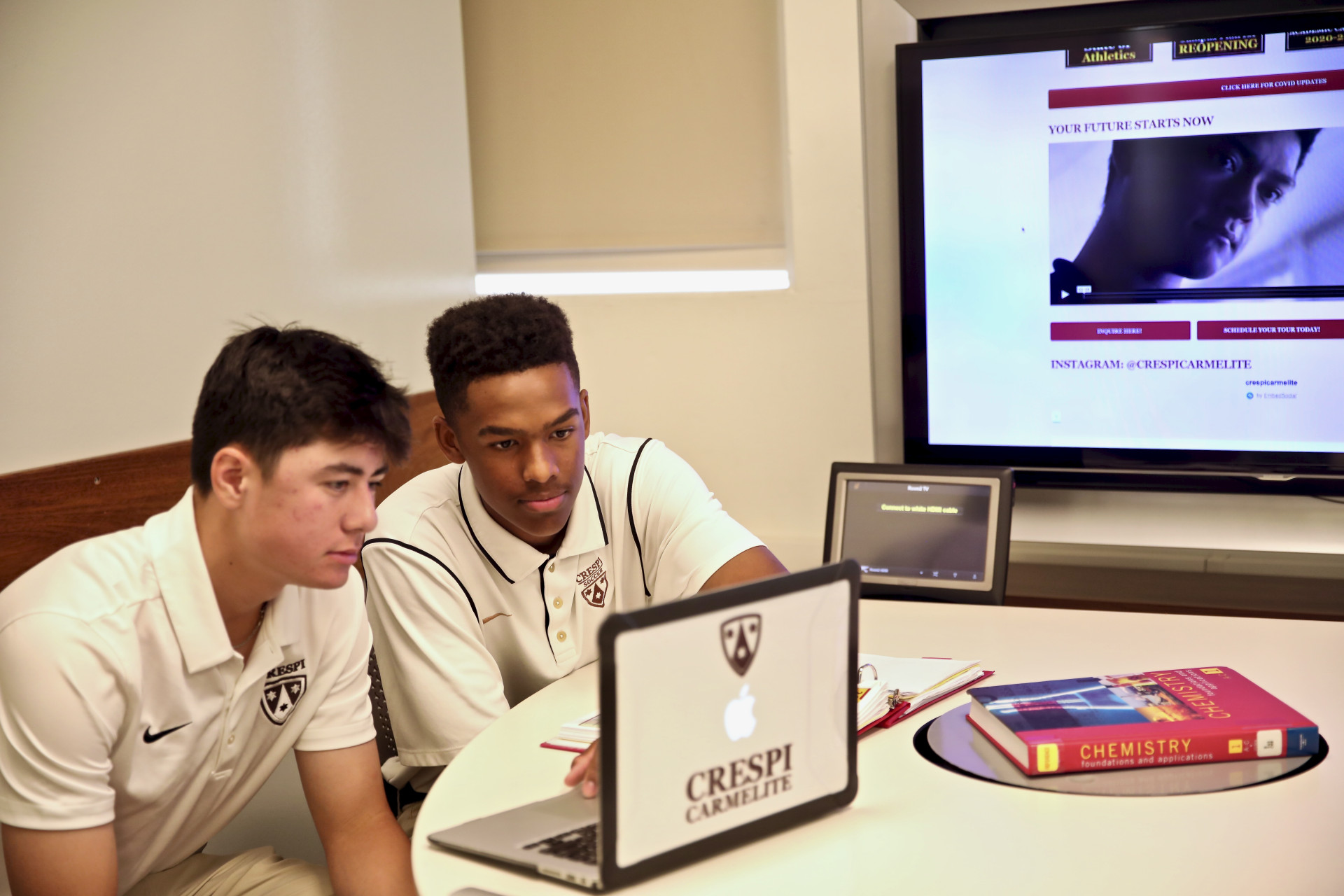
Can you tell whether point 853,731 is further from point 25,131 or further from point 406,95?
point 406,95

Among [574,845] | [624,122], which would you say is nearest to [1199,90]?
[624,122]

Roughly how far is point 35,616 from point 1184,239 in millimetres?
2606

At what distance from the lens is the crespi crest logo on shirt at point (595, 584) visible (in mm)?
1916

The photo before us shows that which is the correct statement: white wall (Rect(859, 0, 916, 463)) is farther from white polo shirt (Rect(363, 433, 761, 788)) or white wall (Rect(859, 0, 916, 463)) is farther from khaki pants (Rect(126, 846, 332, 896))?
khaki pants (Rect(126, 846, 332, 896))

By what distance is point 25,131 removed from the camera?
2029 mm

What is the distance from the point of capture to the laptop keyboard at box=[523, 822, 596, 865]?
3.65ft

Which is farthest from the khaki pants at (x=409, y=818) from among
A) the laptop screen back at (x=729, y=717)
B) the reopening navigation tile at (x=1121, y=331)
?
the reopening navigation tile at (x=1121, y=331)

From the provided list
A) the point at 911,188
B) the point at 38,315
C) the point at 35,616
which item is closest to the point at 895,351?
the point at 911,188

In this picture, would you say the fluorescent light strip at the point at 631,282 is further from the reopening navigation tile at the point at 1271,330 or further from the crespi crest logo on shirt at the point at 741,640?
the crespi crest logo on shirt at the point at 741,640

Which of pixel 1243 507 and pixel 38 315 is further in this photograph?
pixel 1243 507

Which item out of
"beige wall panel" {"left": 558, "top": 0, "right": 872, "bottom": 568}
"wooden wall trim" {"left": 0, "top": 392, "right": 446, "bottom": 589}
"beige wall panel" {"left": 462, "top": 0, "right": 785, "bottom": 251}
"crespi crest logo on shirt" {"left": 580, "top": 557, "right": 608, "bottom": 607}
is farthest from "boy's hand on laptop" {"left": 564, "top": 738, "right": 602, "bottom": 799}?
"beige wall panel" {"left": 462, "top": 0, "right": 785, "bottom": 251}

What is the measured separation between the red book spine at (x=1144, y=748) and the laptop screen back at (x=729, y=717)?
26 cm

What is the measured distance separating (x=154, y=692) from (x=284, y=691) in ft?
0.59

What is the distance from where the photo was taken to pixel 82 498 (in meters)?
2.09
